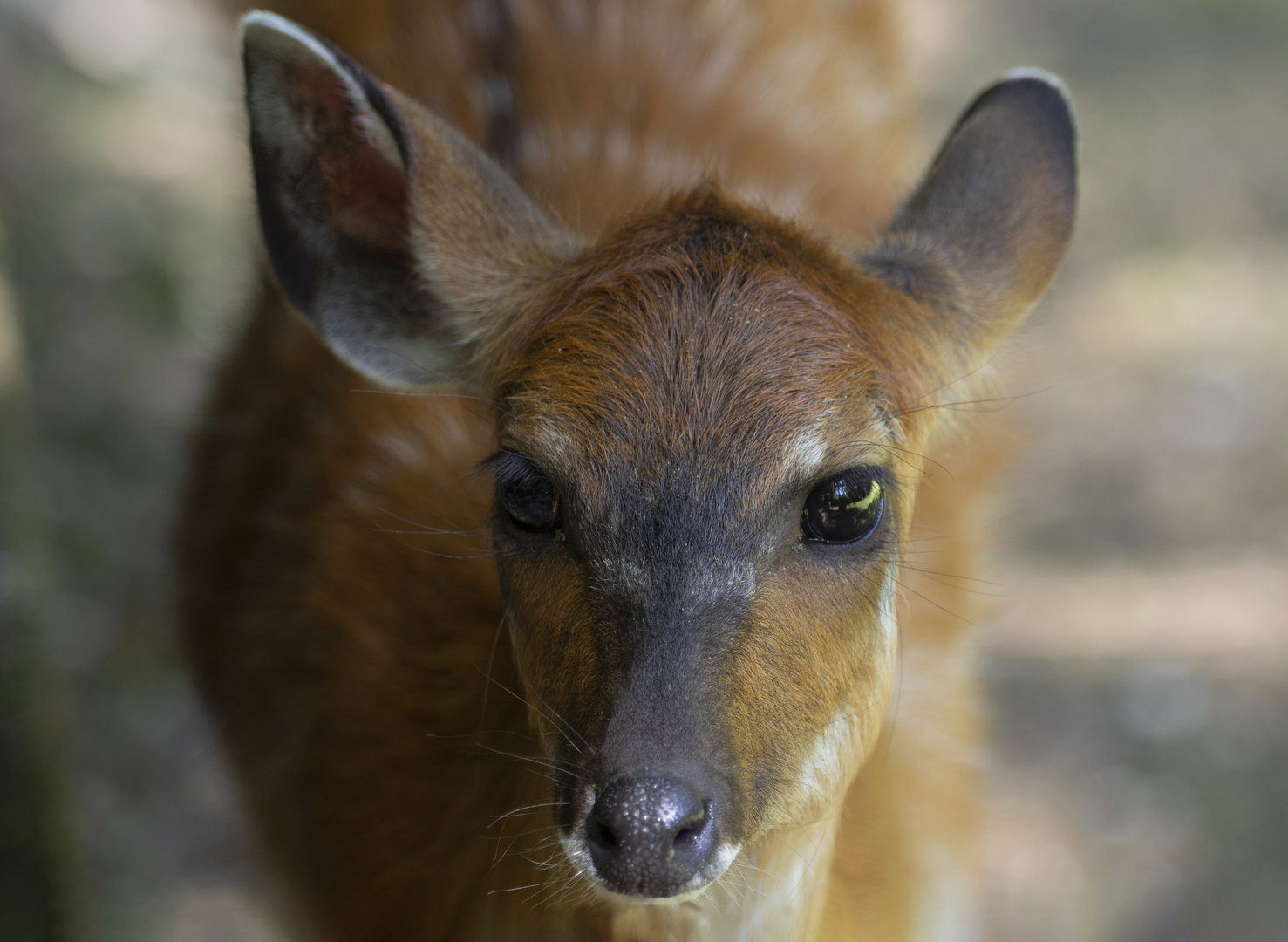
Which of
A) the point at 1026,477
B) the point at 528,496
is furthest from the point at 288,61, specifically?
the point at 1026,477

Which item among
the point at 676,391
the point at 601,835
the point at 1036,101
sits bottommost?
the point at 601,835

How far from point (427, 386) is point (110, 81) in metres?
5.86

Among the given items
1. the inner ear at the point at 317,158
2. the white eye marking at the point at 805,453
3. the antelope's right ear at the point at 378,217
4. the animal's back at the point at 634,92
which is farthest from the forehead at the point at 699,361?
the animal's back at the point at 634,92

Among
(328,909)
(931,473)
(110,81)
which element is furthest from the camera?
(110,81)

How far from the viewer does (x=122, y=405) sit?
21.0 feet

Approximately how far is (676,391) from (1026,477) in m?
3.93

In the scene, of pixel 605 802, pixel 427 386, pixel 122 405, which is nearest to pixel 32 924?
pixel 427 386

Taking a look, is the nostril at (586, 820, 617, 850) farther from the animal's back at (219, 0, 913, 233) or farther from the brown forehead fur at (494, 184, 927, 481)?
the animal's back at (219, 0, 913, 233)

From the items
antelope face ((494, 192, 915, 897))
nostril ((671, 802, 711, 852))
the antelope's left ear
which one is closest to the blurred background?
the antelope's left ear

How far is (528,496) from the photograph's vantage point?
7.84 feet

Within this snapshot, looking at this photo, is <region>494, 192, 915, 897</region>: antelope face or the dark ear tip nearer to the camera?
<region>494, 192, 915, 897</region>: antelope face

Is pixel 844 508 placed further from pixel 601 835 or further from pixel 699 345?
pixel 601 835

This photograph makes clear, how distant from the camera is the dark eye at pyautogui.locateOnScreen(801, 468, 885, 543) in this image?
2305 millimetres

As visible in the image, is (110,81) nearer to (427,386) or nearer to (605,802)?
(427,386)
